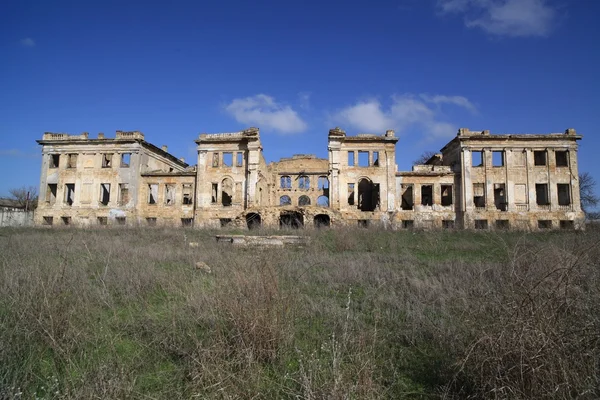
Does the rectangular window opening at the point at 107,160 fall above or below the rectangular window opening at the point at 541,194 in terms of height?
above

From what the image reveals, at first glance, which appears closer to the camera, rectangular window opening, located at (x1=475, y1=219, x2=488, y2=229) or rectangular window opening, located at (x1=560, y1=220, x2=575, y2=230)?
rectangular window opening, located at (x1=560, y1=220, x2=575, y2=230)

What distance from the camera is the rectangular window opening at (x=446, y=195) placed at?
107ft

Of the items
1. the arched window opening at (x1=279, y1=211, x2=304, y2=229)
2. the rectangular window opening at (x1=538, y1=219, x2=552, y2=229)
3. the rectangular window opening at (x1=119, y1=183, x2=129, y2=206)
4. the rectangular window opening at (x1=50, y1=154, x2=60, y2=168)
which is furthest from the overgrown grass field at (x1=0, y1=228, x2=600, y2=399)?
the rectangular window opening at (x1=50, y1=154, x2=60, y2=168)

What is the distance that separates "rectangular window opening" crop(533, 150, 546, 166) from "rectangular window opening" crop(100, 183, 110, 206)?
37592mm

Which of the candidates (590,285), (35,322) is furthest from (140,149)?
(590,285)

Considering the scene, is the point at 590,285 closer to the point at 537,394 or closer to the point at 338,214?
the point at 537,394

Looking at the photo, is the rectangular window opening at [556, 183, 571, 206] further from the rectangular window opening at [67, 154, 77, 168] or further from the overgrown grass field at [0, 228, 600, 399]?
the rectangular window opening at [67, 154, 77, 168]

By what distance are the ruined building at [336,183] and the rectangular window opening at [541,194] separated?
0.29 feet

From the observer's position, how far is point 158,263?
8414 millimetres

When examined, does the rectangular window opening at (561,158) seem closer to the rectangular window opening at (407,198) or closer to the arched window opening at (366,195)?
the rectangular window opening at (407,198)

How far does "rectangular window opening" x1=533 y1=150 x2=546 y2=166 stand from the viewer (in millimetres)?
30188

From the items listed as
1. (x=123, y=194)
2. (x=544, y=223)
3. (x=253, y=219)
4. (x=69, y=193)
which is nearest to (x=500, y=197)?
(x=544, y=223)

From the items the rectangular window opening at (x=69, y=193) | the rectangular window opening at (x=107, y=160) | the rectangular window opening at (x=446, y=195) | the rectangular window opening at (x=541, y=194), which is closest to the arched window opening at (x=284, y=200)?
the rectangular window opening at (x=446, y=195)

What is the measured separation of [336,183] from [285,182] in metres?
12.6
